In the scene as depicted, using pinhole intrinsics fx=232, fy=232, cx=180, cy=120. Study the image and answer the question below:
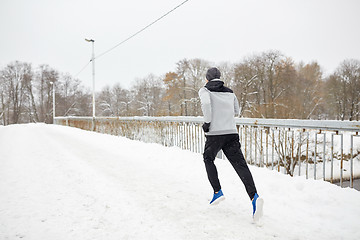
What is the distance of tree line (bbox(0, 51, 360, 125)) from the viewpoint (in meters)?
32.7

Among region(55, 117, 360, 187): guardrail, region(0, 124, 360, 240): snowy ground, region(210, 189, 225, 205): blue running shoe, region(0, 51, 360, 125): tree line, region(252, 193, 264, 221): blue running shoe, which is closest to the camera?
region(0, 124, 360, 240): snowy ground

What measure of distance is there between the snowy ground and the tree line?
52.5 feet

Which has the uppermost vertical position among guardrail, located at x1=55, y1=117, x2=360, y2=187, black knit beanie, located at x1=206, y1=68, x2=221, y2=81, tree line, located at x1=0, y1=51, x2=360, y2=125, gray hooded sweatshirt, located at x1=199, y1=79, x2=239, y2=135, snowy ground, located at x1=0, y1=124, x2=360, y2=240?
tree line, located at x1=0, y1=51, x2=360, y2=125

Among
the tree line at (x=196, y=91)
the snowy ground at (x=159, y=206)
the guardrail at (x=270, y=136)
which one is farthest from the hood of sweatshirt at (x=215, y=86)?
the tree line at (x=196, y=91)

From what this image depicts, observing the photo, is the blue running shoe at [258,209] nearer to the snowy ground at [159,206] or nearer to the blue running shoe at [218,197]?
the snowy ground at [159,206]

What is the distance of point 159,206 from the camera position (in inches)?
126

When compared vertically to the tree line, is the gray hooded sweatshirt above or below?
below

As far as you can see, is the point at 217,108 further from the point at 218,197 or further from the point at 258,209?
the point at 258,209

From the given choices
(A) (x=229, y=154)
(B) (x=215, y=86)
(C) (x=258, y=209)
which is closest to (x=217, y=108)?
(B) (x=215, y=86)

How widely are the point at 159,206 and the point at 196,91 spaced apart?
1294 inches

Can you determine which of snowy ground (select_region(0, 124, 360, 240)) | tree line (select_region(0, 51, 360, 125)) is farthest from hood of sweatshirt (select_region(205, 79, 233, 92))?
tree line (select_region(0, 51, 360, 125))

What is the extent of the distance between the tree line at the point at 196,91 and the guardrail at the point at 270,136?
10192mm

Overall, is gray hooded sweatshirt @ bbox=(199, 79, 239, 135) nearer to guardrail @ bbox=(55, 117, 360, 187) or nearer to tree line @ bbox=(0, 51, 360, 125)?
guardrail @ bbox=(55, 117, 360, 187)

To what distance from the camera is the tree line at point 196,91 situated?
3269cm
